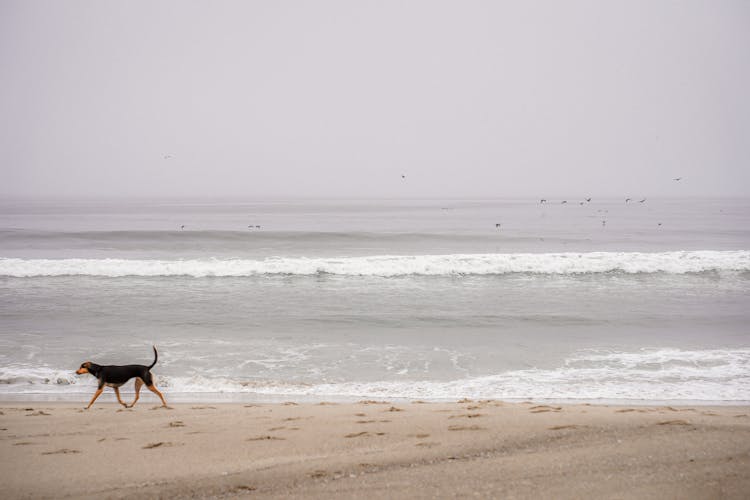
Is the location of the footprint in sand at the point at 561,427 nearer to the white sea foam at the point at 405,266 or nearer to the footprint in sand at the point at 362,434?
the footprint in sand at the point at 362,434

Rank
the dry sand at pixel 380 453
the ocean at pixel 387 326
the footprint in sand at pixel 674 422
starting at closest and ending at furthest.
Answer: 1. the dry sand at pixel 380 453
2. the footprint in sand at pixel 674 422
3. the ocean at pixel 387 326

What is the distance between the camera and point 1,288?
18.2m

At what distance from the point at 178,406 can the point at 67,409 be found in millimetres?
1552

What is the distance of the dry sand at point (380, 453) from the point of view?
13.5 feet

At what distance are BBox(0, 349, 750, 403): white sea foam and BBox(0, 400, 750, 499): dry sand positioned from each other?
54.9 inches

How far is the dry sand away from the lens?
412 cm

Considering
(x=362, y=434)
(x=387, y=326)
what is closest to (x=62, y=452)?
(x=362, y=434)

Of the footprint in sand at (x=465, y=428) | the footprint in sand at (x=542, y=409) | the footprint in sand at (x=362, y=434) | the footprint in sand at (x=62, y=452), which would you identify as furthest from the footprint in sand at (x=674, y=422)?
the footprint in sand at (x=62, y=452)

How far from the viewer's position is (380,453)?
4.94m

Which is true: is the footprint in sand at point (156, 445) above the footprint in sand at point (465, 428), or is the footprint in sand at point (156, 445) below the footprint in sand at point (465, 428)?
above

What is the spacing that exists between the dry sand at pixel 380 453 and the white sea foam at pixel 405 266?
15.3 m

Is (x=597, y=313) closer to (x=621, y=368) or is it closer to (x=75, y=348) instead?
(x=621, y=368)

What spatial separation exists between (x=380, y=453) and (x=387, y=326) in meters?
8.19

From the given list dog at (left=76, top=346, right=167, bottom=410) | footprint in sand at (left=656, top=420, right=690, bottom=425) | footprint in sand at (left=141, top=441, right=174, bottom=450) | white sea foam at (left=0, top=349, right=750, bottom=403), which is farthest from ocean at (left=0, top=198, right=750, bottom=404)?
footprint in sand at (left=141, top=441, right=174, bottom=450)
